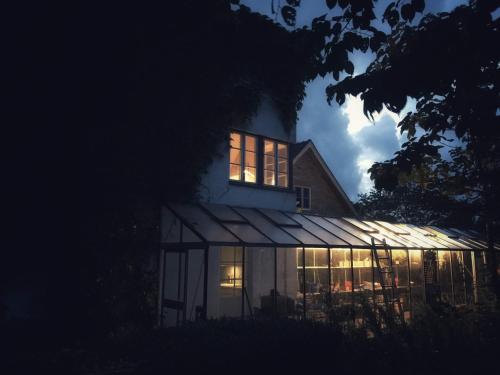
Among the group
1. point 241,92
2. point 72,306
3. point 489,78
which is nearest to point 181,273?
point 72,306

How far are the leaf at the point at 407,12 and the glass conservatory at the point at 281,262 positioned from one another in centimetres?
300

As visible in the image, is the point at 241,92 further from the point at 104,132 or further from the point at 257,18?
the point at 104,132

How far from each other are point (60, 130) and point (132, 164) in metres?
1.31

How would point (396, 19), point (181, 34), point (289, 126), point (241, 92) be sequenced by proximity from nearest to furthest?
point (396, 19)
point (181, 34)
point (241, 92)
point (289, 126)

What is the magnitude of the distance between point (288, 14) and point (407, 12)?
3.04 ft

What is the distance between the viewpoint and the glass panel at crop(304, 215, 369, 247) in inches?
362

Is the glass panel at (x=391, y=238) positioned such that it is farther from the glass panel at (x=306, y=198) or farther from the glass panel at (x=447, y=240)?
the glass panel at (x=306, y=198)

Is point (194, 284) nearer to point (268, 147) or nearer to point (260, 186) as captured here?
point (260, 186)

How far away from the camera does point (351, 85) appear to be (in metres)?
3.33

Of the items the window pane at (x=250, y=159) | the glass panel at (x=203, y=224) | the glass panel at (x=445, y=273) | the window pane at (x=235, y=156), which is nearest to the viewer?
the glass panel at (x=203, y=224)

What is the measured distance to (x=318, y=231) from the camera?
9.34 metres

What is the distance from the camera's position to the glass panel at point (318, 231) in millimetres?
8766

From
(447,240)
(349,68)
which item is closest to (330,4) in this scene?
(349,68)

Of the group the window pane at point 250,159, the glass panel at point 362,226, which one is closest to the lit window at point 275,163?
the window pane at point 250,159
